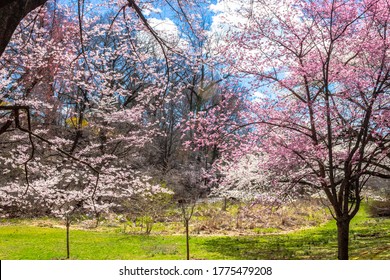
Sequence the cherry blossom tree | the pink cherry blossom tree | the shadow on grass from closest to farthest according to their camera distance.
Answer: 1. the pink cherry blossom tree
2. the shadow on grass
3. the cherry blossom tree

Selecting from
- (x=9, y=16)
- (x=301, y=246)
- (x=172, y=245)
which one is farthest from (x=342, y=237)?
(x=9, y=16)

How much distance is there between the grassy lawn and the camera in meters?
6.39

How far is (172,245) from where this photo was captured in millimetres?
7578

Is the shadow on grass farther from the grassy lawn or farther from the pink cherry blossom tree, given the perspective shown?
the pink cherry blossom tree

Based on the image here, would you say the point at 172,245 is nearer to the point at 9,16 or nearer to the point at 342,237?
the point at 342,237

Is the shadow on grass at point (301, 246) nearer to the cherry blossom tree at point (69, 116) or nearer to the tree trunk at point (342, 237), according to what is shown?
the tree trunk at point (342, 237)

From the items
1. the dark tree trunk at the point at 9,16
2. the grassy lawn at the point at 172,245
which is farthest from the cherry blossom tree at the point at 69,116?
the dark tree trunk at the point at 9,16

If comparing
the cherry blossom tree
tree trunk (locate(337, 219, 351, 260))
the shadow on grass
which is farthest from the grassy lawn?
tree trunk (locate(337, 219, 351, 260))

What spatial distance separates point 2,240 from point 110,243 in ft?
6.71

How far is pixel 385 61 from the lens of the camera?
4.54 metres

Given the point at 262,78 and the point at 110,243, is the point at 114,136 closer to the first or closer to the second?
the point at 110,243

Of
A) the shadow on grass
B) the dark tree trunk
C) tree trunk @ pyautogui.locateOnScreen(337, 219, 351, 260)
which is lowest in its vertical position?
the shadow on grass

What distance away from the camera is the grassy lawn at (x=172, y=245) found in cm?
639

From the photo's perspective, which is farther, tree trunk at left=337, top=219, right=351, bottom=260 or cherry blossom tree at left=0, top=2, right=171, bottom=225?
cherry blossom tree at left=0, top=2, right=171, bottom=225
